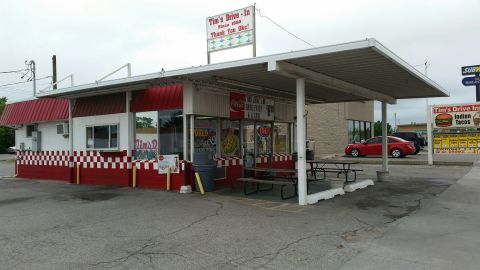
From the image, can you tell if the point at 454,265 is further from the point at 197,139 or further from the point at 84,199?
the point at 84,199

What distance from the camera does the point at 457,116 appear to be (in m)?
20.7

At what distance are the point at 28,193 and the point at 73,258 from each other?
7.69 meters

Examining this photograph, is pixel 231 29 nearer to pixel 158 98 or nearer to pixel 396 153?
pixel 158 98

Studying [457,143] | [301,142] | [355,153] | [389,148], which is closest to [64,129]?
[301,142]

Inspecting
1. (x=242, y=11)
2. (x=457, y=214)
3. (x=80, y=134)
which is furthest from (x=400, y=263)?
(x=80, y=134)

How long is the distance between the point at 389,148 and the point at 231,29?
16986 mm

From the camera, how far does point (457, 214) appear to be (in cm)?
856

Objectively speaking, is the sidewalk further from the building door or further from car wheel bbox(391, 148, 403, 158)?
car wheel bbox(391, 148, 403, 158)

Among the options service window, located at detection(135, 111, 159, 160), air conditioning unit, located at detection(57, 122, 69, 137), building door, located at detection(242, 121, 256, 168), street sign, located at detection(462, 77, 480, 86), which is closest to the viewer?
service window, located at detection(135, 111, 159, 160)

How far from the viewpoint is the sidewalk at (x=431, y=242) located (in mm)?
5355

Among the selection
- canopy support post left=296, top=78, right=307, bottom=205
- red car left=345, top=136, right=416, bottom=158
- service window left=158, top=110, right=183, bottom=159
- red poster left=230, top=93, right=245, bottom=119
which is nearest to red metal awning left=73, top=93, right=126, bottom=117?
service window left=158, top=110, right=183, bottom=159

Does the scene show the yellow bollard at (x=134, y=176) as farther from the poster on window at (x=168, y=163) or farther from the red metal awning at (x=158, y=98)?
the red metal awning at (x=158, y=98)

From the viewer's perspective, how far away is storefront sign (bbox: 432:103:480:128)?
2008 cm

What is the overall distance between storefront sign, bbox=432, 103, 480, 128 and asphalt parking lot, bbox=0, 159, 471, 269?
10.5 metres
